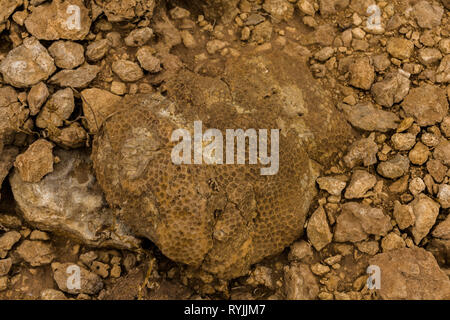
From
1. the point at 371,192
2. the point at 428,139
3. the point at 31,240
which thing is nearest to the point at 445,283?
the point at 371,192

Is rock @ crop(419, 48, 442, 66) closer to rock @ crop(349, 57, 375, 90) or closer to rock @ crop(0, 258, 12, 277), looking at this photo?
rock @ crop(349, 57, 375, 90)

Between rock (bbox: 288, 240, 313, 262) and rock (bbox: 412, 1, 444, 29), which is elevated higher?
rock (bbox: 412, 1, 444, 29)

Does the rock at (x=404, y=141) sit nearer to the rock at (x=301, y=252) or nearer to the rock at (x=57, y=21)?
the rock at (x=301, y=252)

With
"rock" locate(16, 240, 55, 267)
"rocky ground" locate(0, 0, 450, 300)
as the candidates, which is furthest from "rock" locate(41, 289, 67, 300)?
"rock" locate(16, 240, 55, 267)

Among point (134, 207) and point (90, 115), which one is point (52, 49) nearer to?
point (90, 115)

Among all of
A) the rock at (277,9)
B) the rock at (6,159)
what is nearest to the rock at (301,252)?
the rock at (277,9)

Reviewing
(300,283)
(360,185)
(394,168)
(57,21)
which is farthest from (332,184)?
(57,21)
